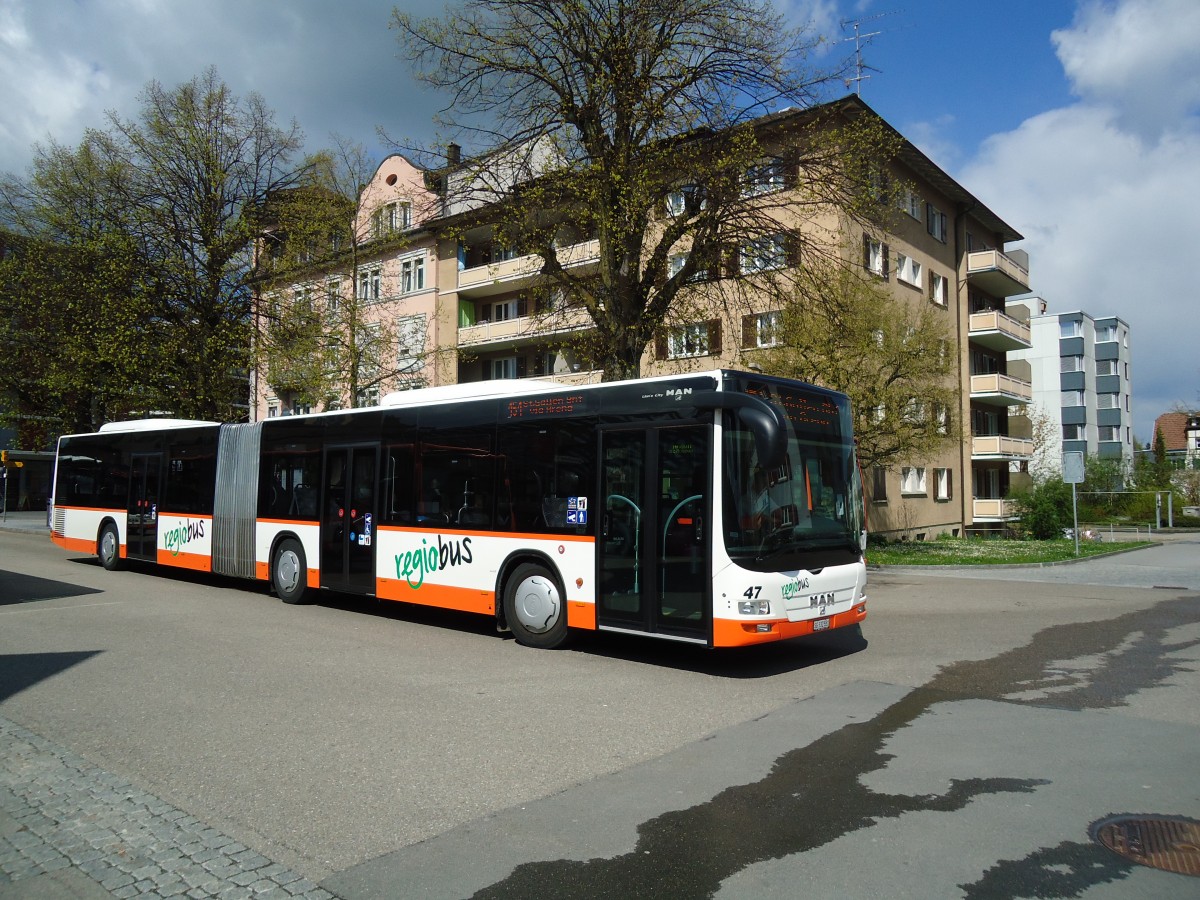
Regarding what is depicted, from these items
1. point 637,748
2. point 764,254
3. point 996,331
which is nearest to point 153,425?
point 764,254

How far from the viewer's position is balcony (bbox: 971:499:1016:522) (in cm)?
3900

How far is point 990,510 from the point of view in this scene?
39094mm

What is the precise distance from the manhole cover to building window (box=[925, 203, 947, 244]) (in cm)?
3410

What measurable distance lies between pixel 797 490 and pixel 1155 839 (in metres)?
4.69

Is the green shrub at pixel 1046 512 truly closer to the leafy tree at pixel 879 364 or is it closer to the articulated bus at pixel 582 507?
the leafy tree at pixel 879 364

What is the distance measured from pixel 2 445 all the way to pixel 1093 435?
7925 cm

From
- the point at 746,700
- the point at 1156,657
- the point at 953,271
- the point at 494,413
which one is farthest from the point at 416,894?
the point at 953,271

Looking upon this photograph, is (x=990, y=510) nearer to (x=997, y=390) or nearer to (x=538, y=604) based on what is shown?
(x=997, y=390)

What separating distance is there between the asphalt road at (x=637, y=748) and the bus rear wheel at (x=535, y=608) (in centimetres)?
30

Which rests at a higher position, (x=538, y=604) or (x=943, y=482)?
(x=943, y=482)

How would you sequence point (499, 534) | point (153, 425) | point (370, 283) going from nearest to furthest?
point (499, 534)
point (153, 425)
point (370, 283)

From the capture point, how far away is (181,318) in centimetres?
2609

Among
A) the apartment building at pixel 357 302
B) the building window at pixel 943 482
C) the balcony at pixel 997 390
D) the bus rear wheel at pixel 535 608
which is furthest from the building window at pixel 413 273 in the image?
the bus rear wheel at pixel 535 608

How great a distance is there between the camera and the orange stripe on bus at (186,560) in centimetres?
1555
